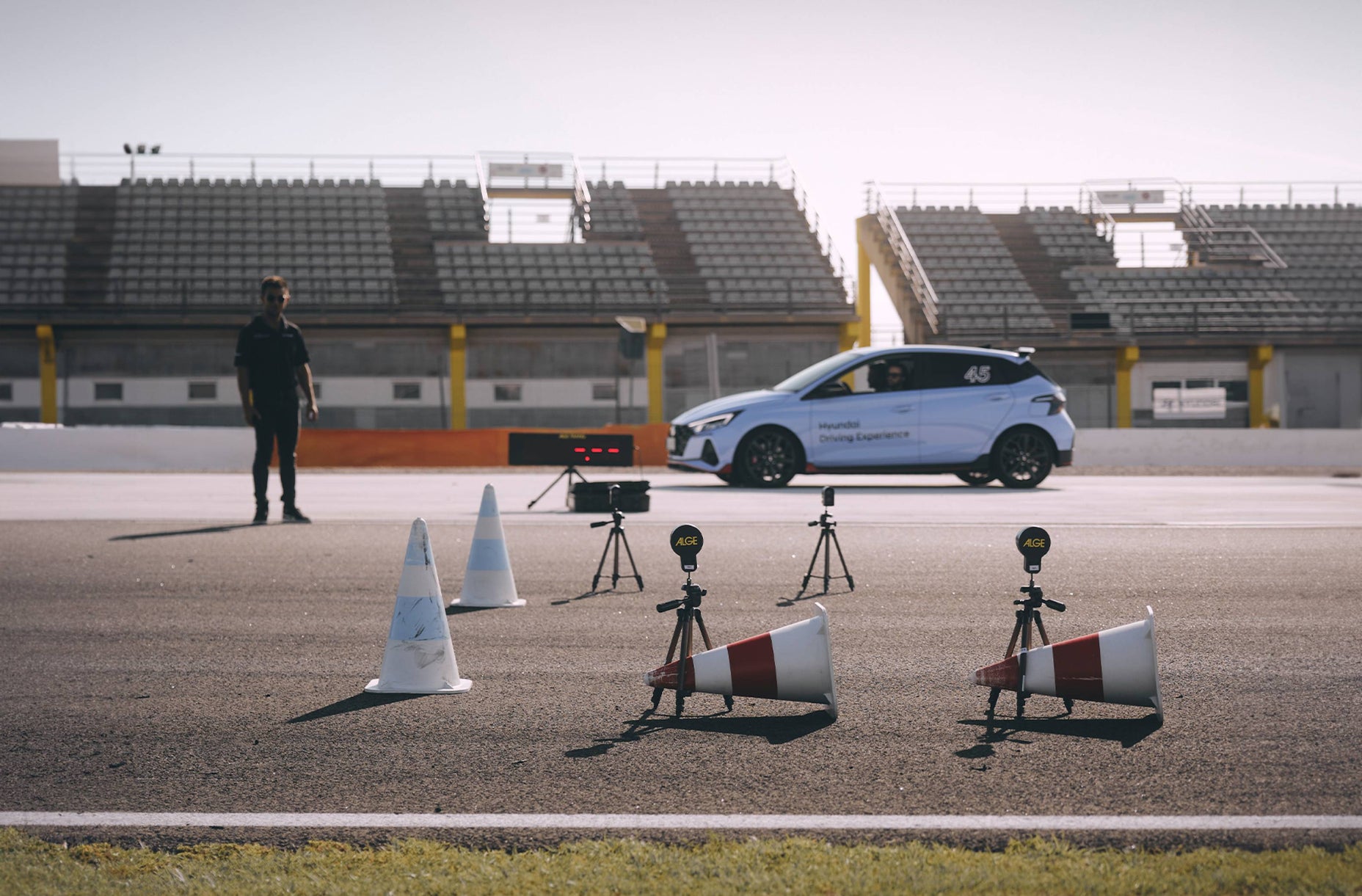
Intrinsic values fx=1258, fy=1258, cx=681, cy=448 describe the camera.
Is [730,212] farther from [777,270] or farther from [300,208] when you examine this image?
[300,208]

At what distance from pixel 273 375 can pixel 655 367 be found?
21.5 meters

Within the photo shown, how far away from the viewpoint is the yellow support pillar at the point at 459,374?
3103 cm

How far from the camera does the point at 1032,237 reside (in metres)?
40.3

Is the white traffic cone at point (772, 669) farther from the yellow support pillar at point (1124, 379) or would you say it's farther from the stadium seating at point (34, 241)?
the stadium seating at point (34, 241)

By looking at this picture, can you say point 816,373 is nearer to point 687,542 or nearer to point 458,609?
point 458,609

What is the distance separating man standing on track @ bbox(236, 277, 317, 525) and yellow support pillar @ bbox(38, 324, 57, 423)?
2267cm

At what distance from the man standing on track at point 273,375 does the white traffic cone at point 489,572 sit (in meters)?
4.09

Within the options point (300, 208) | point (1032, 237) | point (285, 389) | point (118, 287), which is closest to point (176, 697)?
point (285, 389)

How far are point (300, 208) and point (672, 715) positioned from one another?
117ft

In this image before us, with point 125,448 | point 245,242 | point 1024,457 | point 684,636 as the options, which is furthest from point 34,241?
point 684,636

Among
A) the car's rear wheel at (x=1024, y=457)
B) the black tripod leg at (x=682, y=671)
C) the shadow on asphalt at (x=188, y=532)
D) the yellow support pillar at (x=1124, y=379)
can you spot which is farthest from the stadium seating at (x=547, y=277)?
the black tripod leg at (x=682, y=671)

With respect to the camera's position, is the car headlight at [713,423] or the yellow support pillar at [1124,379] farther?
the yellow support pillar at [1124,379]

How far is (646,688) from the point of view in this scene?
484 cm

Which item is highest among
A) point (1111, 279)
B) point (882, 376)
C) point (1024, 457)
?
point (1111, 279)
